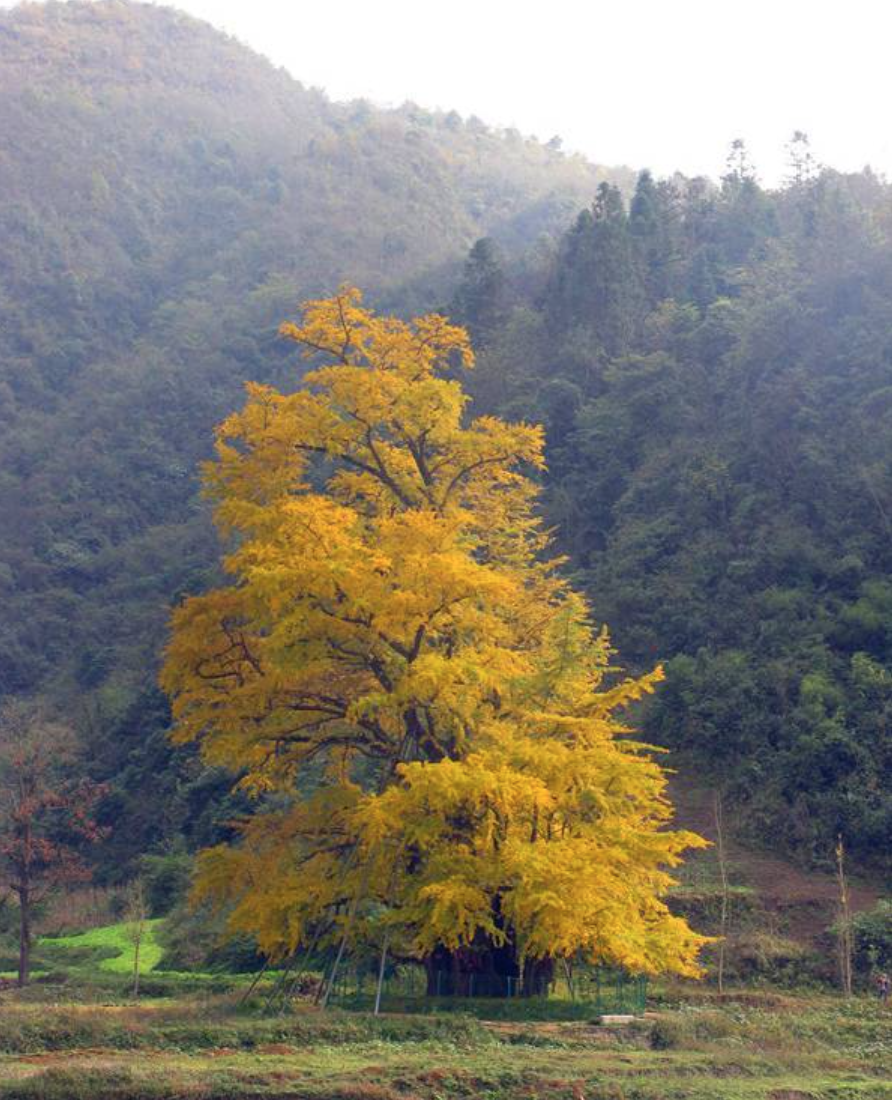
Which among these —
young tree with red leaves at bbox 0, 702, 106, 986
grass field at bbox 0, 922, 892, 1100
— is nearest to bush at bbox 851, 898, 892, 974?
grass field at bbox 0, 922, 892, 1100

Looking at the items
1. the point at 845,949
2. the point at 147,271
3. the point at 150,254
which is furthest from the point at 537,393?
the point at 150,254

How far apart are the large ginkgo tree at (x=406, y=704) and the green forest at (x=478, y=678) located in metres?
0.08

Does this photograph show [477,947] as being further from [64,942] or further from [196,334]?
[196,334]

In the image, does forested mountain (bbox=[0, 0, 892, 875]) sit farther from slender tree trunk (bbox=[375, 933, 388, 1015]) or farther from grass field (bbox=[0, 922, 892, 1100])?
slender tree trunk (bbox=[375, 933, 388, 1015])

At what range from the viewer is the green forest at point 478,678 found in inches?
739

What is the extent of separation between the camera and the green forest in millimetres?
18766

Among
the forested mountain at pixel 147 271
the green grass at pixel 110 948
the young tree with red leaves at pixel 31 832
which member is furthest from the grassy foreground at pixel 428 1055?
the forested mountain at pixel 147 271

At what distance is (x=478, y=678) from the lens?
66.2ft

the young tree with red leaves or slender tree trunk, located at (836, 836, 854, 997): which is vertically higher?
the young tree with red leaves

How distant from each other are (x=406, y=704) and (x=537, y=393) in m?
30.8

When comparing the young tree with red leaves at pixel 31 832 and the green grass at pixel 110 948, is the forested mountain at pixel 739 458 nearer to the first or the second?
the green grass at pixel 110 948

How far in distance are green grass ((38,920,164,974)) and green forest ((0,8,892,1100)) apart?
22cm

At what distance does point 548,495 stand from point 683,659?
12.5 meters

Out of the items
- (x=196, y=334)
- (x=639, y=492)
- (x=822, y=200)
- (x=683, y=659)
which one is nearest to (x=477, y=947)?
(x=683, y=659)
